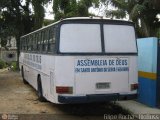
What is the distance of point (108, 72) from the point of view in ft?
35.3

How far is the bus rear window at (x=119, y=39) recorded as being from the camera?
10.9 meters

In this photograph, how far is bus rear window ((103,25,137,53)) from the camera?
428 inches

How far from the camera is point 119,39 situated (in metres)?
11.0

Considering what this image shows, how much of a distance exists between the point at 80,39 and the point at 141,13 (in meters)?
17.8

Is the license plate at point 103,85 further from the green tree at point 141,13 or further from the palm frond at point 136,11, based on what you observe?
the palm frond at point 136,11

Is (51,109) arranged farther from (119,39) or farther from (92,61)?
(119,39)

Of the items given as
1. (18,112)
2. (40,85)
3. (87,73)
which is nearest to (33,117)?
(18,112)

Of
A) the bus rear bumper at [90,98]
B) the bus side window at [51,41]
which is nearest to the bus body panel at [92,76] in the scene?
the bus rear bumper at [90,98]

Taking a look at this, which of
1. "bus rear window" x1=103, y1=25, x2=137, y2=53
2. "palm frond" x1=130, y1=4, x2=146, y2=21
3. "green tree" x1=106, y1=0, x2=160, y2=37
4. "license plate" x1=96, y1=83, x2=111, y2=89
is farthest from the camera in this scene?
"green tree" x1=106, y1=0, x2=160, y2=37

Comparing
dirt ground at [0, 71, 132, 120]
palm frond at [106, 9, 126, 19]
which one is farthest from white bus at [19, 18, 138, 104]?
palm frond at [106, 9, 126, 19]

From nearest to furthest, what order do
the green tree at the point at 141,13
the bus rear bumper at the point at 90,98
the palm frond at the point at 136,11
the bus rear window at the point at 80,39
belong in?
the bus rear bumper at the point at 90,98 < the bus rear window at the point at 80,39 < the palm frond at the point at 136,11 < the green tree at the point at 141,13

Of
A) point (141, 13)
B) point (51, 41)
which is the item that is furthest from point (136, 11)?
point (51, 41)

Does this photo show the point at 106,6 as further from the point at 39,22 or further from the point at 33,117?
the point at 33,117

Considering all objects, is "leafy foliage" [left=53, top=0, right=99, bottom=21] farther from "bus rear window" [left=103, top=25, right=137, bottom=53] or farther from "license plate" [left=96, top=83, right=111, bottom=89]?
"license plate" [left=96, top=83, right=111, bottom=89]
